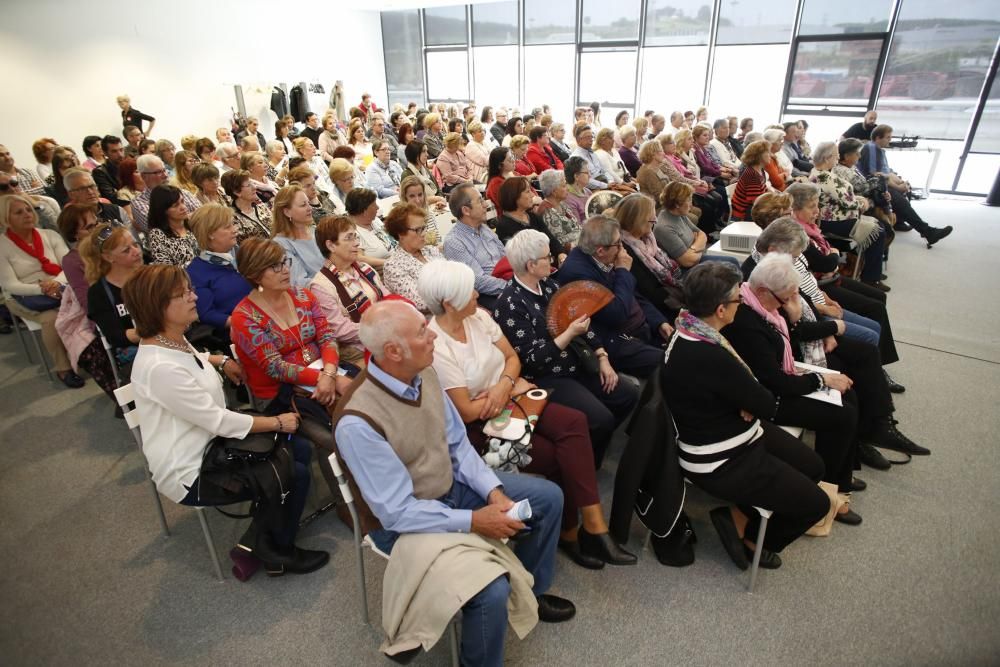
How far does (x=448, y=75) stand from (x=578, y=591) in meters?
14.3

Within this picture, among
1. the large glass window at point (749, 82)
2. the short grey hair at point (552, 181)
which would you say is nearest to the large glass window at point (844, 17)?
the large glass window at point (749, 82)

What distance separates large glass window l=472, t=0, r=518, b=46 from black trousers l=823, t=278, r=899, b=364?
37.3 feet

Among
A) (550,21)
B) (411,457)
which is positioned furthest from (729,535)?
(550,21)

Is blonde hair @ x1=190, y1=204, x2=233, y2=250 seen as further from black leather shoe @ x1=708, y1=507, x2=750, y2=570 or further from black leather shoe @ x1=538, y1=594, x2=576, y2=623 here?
black leather shoe @ x1=708, y1=507, x2=750, y2=570

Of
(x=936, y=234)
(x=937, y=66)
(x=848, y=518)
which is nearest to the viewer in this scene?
(x=848, y=518)

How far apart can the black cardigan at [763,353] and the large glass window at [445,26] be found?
43.6ft

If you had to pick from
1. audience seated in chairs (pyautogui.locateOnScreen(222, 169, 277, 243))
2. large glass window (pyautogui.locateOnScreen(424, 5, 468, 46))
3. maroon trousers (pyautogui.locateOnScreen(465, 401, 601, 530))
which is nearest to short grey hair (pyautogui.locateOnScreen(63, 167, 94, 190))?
audience seated in chairs (pyautogui.locateOnScreen(222, 169, 277, 243))

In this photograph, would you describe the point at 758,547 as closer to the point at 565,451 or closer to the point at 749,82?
the point at 565,451

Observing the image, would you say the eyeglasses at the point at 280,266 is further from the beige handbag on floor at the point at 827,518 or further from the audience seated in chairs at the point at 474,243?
the beige handbag on floor at the point at 827,518

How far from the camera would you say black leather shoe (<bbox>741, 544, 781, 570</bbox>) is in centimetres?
211

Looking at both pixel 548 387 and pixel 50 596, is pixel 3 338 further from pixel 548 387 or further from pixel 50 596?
pixel 548 387

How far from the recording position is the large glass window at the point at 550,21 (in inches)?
460

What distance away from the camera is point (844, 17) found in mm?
9000

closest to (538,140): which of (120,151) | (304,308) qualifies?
(120,151)
